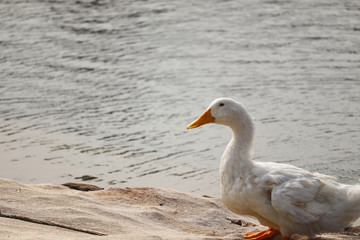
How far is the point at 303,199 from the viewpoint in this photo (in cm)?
577

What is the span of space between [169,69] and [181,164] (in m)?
4.96

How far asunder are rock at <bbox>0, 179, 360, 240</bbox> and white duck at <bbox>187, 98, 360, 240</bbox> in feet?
1.23

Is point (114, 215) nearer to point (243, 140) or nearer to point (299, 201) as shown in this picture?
point (243, 140)

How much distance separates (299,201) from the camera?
577cm

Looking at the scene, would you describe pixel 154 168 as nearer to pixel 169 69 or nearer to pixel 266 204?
pixel 266 204

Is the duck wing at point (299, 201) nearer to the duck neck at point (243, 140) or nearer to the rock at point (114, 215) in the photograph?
the rock at point (114, 215)

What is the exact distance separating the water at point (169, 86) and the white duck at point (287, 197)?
2.64 meters

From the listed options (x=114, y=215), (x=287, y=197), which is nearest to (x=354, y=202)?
(x=287, y=197)

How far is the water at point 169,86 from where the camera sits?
9.91 m

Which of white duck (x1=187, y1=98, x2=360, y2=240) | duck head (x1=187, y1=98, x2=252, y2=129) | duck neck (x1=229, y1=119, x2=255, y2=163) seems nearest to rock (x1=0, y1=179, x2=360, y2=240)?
white duck (x1=187, y1=98, x2=360, y2=240)

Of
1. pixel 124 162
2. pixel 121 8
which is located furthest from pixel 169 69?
pixel 121 8

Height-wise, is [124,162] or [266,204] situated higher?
[266,204]

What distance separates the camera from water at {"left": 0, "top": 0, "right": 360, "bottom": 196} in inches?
390

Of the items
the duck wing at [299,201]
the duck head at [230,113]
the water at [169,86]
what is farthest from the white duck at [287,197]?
the water at [169,86]
